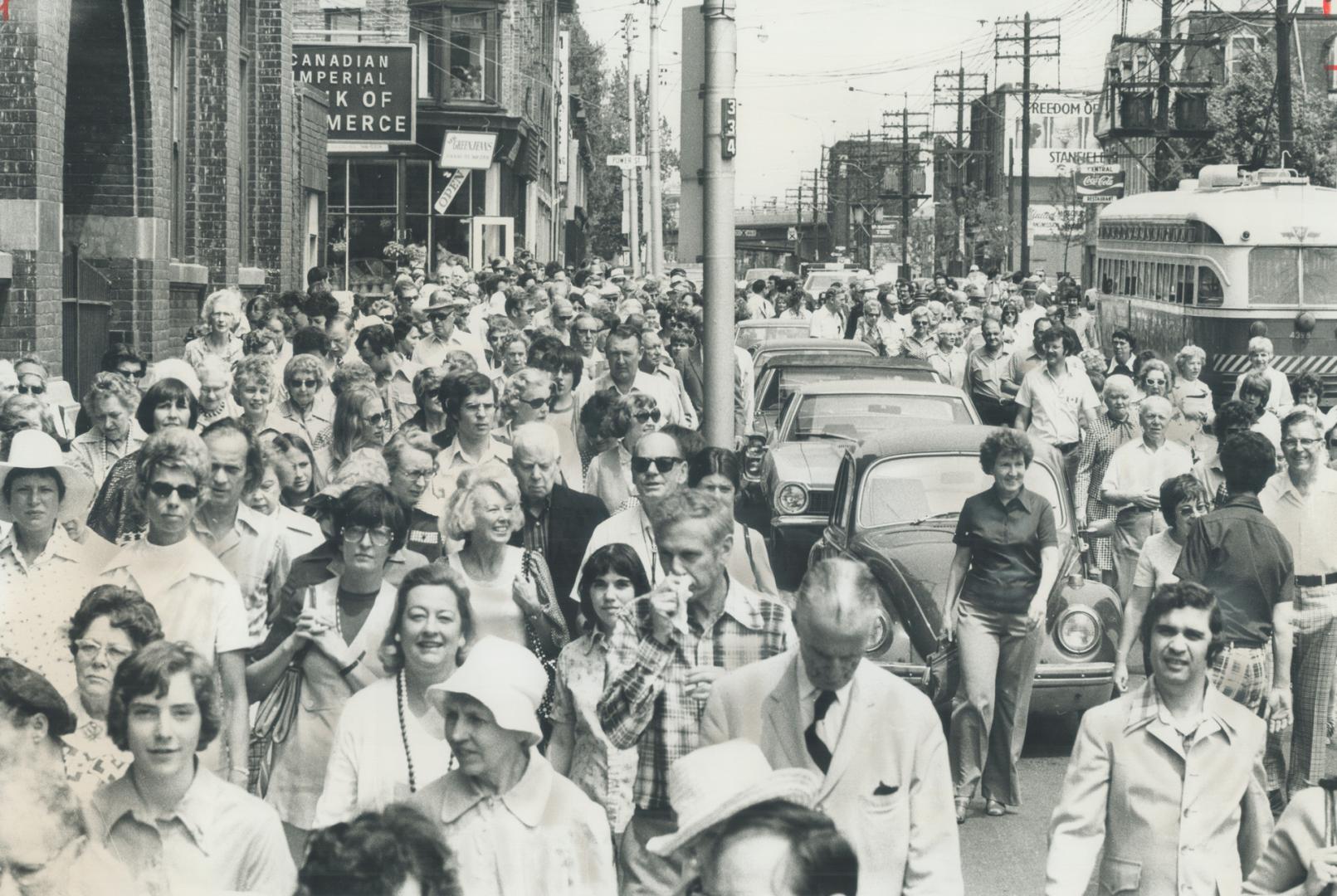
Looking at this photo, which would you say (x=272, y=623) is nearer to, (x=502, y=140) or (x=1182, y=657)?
(x=1182, y=657)

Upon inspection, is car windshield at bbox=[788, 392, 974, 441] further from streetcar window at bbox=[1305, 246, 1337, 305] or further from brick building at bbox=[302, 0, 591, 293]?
brick building at bbox=[302, 0, 591, 293]

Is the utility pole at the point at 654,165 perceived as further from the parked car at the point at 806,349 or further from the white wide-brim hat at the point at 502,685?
the white wide-brim hat at the point at 502,685

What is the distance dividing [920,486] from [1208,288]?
18589 mm

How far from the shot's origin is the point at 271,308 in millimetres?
14383

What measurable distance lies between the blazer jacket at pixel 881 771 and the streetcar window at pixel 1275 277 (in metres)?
24.7

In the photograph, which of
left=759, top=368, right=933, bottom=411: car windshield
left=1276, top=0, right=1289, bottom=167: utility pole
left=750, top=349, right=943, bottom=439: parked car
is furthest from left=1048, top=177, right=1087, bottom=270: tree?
left=759, top=368, right=933, bottom=411: car windshield

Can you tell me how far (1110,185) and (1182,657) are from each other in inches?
1780

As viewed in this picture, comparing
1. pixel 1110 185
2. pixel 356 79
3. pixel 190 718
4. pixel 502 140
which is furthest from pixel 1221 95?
pixel 190 718

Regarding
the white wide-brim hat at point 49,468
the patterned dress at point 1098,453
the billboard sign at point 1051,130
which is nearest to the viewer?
the white wide-brim hat at point 49,468

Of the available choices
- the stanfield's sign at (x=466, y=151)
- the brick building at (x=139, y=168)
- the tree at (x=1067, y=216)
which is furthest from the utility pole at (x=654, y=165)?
the tree at (x=1067, y=216)

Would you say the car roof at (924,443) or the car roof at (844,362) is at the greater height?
the car roof at (844,362)

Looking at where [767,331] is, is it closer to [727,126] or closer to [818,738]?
[727,126]

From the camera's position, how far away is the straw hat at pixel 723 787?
325 cm

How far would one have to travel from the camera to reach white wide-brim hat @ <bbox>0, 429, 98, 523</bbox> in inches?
277
